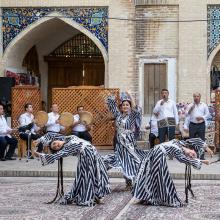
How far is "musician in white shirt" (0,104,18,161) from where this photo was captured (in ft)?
51.9

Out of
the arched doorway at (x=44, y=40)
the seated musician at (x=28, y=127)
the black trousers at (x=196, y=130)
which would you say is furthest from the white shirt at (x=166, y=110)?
the arched doorway at (x=44, y=40)

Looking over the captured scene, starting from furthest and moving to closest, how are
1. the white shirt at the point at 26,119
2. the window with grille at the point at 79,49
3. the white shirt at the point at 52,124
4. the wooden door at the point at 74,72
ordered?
the wooden door at the point at 74,72 < the window with grille at the point at 79,49 < the white shirt at the point at 52,124 < the white shirt at the point at 26,119

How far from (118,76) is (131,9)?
1.87m

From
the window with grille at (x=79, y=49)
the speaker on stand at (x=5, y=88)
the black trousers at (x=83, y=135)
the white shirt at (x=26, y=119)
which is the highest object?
the window with grille at (x=79, y=49)

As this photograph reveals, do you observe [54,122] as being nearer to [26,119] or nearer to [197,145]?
[26,119]

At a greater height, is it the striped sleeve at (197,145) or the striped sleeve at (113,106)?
the striped sleeve at (113,106)

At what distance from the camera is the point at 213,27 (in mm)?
18984

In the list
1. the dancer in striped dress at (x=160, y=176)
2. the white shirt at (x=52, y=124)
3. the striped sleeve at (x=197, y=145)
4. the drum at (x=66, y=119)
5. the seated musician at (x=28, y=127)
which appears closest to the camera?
the dancer in striped dress at (x=160, y=176)

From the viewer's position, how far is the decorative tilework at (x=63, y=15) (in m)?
19.5

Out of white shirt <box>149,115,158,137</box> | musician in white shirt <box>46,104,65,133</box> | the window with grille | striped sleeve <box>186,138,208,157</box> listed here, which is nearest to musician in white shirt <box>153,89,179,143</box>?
white shirt <box>149,115,158,137</box>

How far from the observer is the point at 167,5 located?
62.7 feet

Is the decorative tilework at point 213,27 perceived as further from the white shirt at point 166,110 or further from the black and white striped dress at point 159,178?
the black and white striped dress at point 159,178

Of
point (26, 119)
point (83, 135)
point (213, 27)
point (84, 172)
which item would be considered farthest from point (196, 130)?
point (84, 172)

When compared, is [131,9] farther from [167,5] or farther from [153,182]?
[153,182]
